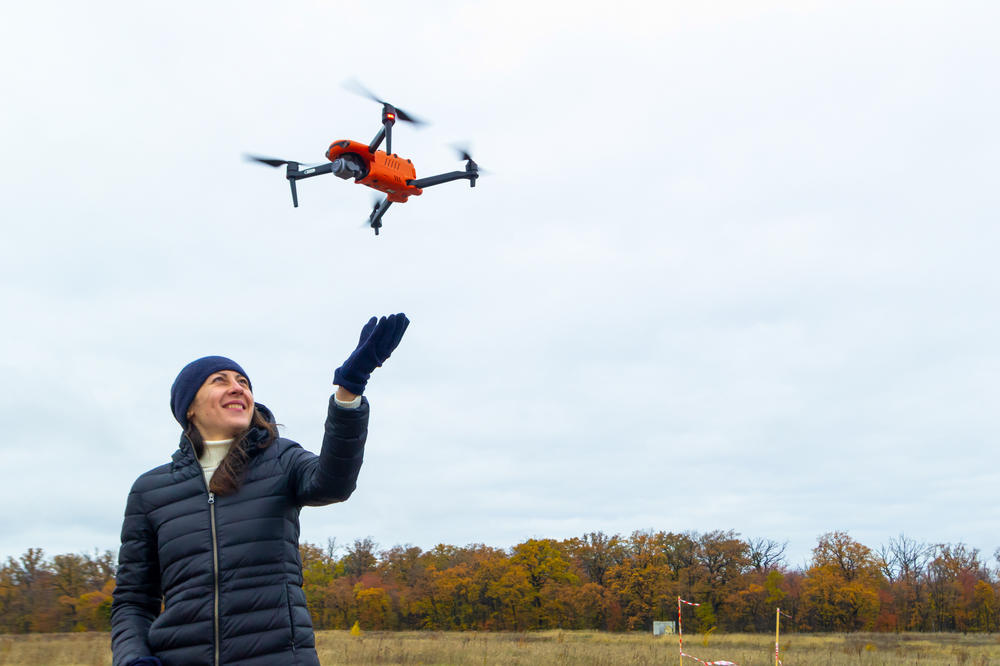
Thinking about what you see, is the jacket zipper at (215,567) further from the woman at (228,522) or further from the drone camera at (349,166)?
the drone camera at (349,166)

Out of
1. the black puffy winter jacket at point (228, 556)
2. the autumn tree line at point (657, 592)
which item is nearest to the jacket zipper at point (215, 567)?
the black puffy winter jacket at point (228, 556)

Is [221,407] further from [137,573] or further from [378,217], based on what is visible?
[378,217]

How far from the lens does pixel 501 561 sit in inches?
2379

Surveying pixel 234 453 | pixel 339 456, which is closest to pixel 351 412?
pixel 339 456

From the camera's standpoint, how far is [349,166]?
13945 millimetres

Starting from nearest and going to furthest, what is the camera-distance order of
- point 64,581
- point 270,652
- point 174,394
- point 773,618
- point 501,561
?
A: point 270,652, point 174,394, point 64,581, point 773,618, point 501,561

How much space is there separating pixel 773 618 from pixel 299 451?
57462mm

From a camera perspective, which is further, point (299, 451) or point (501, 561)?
point (501, 561)

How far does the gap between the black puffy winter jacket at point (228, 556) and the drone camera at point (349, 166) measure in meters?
11.9

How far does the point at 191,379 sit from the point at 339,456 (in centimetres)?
71

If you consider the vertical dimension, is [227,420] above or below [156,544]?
above

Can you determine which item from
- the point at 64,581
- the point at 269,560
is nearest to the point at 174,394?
the point at 269,560

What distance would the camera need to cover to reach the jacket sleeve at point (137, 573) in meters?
2.49

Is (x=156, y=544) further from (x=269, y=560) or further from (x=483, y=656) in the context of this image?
(x=483, y=656)
